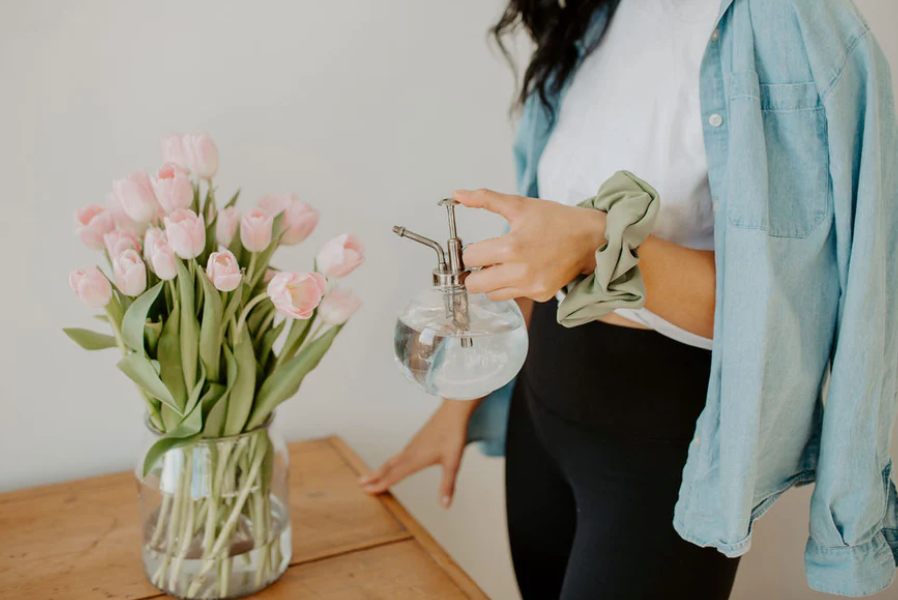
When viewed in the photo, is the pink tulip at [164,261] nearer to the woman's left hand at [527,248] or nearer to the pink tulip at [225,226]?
the pink tulip at [225,226]

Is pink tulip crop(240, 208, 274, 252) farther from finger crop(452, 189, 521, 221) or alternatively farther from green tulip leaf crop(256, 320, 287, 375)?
finger crop(452, 189, 521, 221)

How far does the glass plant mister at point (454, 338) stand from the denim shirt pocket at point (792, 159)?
285 millimetres

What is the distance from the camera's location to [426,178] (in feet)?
3.93

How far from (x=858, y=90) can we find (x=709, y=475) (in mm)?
430

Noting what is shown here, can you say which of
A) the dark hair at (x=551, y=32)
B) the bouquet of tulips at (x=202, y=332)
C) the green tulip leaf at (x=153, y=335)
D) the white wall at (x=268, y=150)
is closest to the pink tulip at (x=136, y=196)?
the bouquet of tulips at (x=202, y=332)

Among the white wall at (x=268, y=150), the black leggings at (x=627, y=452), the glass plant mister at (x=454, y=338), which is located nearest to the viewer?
the glass plant mister at (x=454, y=338)

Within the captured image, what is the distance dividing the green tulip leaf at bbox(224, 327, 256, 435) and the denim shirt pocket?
522 millimetres

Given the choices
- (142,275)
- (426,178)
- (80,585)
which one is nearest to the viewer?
(142,275)

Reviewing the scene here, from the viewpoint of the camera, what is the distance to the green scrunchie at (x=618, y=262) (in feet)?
2.15

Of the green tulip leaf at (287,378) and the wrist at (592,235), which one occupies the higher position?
the wrist at (592,235)

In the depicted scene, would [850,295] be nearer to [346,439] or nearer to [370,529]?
[370,529]

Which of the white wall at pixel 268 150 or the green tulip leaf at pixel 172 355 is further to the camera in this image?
the white wall at pixel 268 150

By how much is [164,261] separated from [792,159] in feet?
2.11

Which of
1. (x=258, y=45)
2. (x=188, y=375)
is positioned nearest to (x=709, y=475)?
(x=188, y=375)
